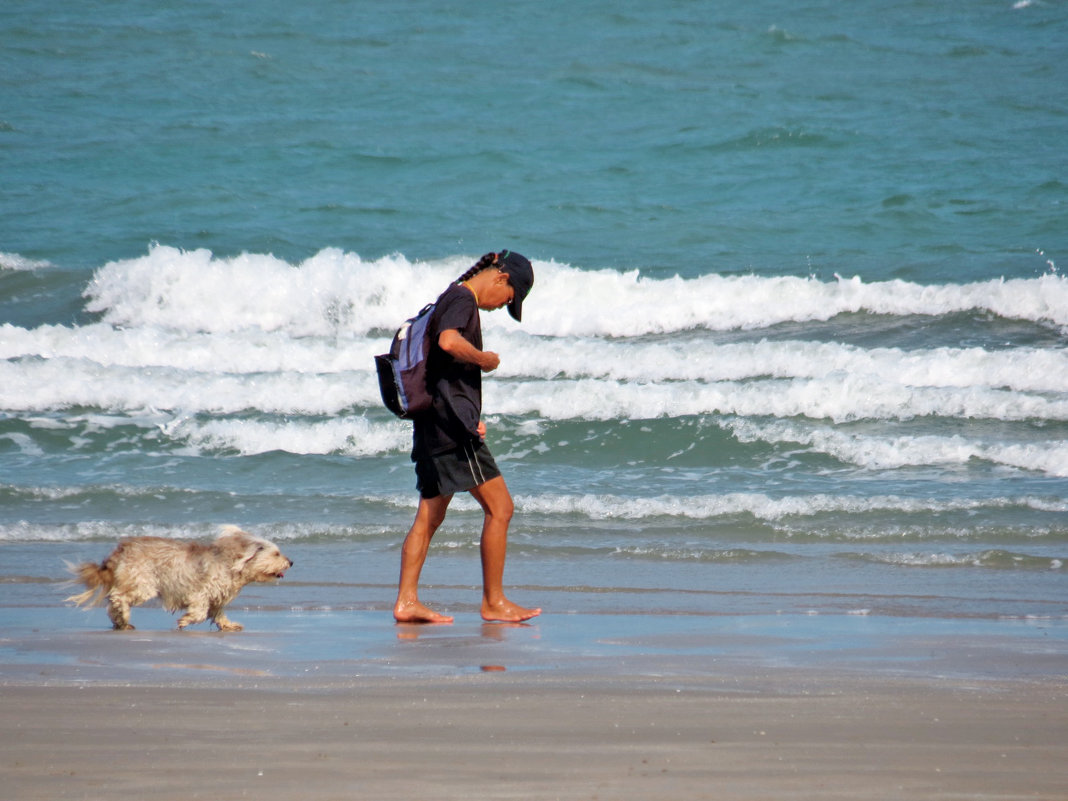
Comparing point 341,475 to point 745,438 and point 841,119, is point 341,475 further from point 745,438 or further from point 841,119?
point 841,119

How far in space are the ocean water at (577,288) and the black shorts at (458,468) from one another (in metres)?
0.94

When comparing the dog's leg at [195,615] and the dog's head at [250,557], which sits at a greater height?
the dog's head at [250,557]

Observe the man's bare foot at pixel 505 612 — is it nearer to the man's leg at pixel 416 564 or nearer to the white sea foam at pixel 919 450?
the man's leg at pixel 416 564

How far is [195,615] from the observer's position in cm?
571

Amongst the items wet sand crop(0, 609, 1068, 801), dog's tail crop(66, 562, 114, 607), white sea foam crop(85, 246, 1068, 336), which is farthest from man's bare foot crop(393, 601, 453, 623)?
white sea foam crop(85, 246, 1068, 336)

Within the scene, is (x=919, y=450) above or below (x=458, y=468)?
below

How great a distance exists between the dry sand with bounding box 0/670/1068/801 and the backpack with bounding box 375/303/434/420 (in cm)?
160

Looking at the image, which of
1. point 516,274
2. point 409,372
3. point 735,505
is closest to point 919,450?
point 735,505

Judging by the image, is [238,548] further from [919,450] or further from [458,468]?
[919,450]

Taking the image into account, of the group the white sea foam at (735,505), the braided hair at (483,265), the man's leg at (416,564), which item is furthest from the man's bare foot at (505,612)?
the white sea foam at (735,505)

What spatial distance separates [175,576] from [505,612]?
1556 mm

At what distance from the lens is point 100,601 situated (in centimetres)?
587

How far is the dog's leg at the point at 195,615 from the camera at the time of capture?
570 cm

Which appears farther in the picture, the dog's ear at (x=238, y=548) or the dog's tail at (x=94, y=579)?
the dog's ear at (x=238, y=548)
